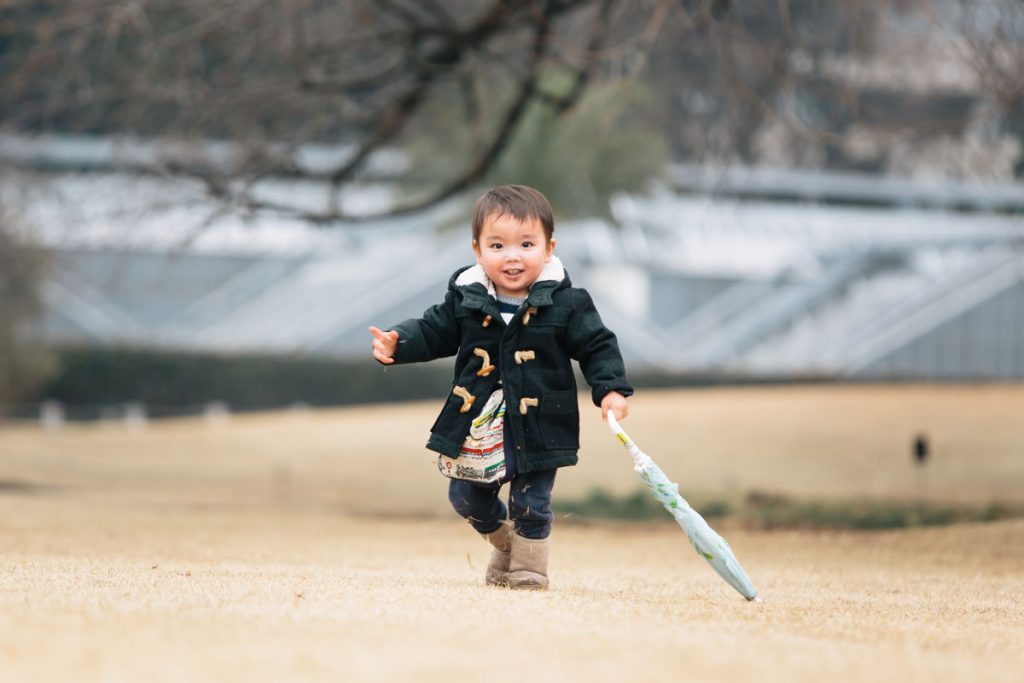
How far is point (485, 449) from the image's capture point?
5.03 meters

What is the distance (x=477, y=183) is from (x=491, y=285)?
9.29 m

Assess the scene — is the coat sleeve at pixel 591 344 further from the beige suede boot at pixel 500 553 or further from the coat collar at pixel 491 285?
the beige suede boot at pixel 500 553

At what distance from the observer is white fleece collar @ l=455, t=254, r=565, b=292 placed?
16.9 ft

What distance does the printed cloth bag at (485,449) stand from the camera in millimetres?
5027

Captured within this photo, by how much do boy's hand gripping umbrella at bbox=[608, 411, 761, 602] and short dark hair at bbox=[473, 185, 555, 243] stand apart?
72cm

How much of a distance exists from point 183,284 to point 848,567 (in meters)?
28.1

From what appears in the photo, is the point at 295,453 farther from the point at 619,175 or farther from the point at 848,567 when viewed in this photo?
the point at 848,567

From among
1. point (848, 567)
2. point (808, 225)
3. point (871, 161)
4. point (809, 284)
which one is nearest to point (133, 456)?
point (848, 567)

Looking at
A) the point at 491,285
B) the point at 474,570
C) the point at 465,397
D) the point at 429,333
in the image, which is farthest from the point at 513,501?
the point at 474,570

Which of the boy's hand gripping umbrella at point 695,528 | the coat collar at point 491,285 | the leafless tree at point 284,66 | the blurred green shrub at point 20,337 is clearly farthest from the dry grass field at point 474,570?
the leafless tree at point 284,66

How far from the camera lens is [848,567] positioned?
7746mm

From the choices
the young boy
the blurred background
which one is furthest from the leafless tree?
the young boy

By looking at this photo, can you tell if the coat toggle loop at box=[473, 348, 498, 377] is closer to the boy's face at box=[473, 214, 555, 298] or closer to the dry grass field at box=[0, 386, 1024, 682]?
the boy's face at box=[473, 214, 555, 298]

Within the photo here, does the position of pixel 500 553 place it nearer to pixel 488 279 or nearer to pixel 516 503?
pixel 516 503
